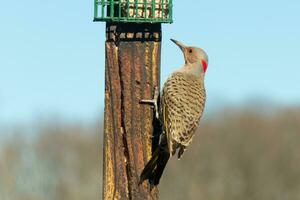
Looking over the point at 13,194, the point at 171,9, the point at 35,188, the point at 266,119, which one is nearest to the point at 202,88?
the point at 171,9

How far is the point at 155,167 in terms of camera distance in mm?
8336

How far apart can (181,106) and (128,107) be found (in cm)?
142

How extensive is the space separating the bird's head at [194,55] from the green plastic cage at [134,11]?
1.30 m

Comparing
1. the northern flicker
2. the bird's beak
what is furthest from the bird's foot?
the bird's beak

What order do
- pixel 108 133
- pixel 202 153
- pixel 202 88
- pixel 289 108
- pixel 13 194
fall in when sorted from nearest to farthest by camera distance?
pixel 108 133
pixel 202 88
pixel 13 194
pixel 202 153
pixel 289 108

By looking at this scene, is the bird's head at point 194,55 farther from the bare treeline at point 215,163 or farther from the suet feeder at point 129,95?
the bare treeline at point 215,163

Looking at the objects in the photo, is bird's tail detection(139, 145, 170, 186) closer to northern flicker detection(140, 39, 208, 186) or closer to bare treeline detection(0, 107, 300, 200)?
northern flicker detection(140, 39, 208, 186)

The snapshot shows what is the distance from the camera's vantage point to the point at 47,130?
1784 inches

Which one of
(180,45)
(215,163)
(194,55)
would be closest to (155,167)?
(194,55)

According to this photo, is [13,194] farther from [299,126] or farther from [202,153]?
[299,126]

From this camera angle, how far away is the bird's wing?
364 inches

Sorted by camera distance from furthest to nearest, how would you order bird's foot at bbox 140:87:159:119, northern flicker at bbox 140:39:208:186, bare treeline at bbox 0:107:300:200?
bare treeline at bbox 0:107:300:200, northern flicker at bbox 140:39:208:186, bird's foot at bbox 140:87:159:119

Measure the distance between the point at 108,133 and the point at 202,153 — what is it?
34.8 meters

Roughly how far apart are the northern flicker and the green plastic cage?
1.96 ft
